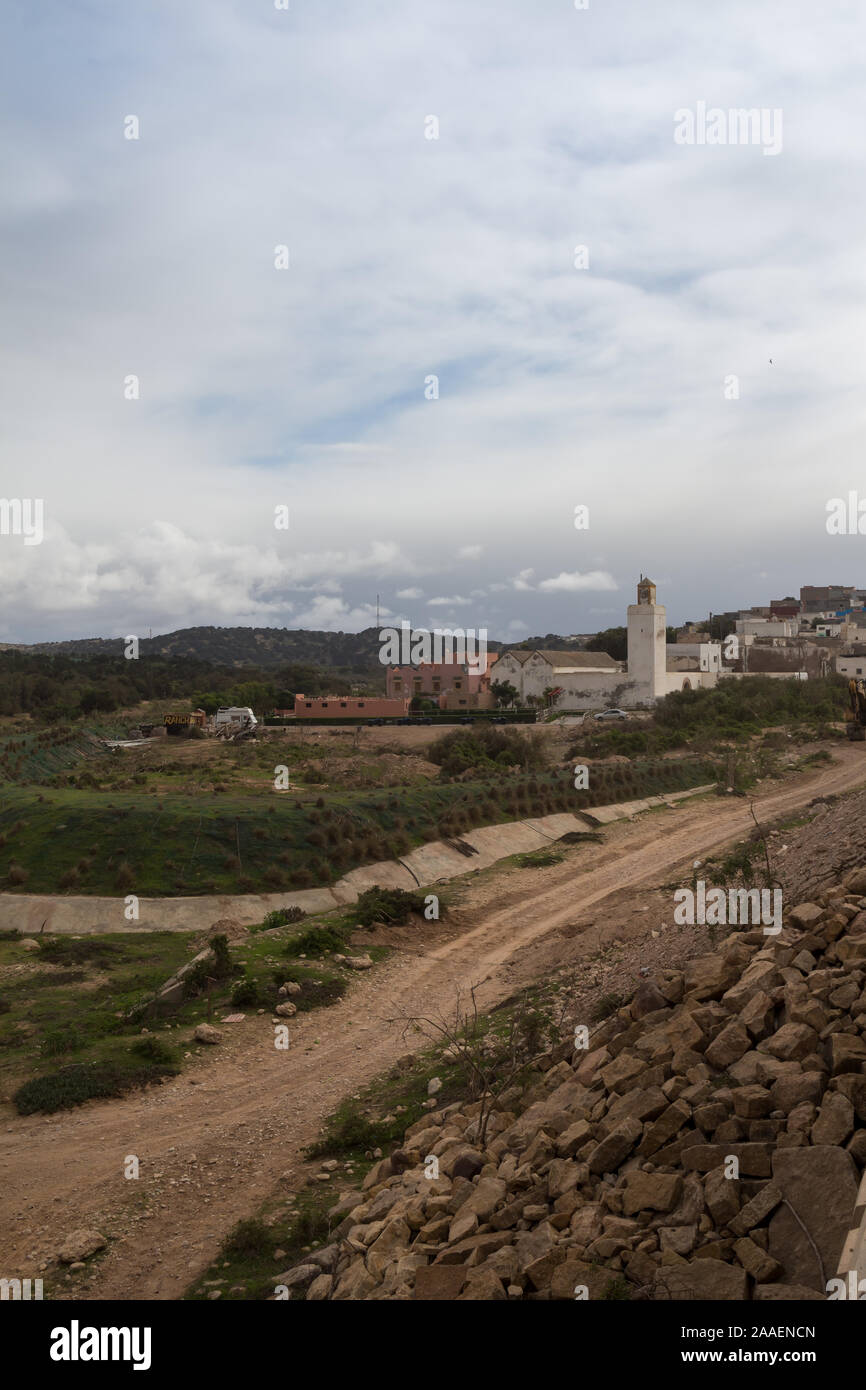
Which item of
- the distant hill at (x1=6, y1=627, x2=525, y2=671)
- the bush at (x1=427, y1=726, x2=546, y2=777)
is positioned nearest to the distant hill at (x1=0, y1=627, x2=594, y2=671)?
the distant hill at (x1=6, y1=627, x2=525, y2=671)

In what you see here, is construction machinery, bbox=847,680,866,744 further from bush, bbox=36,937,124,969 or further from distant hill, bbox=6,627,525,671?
distant hill, bbox=6,627,525,671

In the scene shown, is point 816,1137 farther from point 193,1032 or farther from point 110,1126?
point 193,1032

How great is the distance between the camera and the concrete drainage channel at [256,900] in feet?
62.6

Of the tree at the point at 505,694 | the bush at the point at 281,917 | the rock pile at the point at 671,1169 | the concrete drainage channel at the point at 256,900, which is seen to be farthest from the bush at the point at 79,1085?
the tree at the point at 505,694

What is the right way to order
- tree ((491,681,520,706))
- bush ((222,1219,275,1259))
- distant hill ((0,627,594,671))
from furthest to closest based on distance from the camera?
distant hill ((0,627,594,671)), tree ((491,681,520,706)), bush ((222,1219,275,1259))

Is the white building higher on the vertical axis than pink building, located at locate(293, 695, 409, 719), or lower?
higher

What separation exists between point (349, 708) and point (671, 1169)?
188 ft

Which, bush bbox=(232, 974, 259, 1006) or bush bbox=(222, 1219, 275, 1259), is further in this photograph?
bush bbox=(232, 974, 259, 1006)

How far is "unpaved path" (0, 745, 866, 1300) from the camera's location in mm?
8234

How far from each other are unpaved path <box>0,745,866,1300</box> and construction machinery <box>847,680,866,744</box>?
26.4 m

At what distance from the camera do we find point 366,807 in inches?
1000

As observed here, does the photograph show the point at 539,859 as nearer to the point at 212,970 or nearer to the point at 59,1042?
the point at 212,970

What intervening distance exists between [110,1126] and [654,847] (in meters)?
17.2
